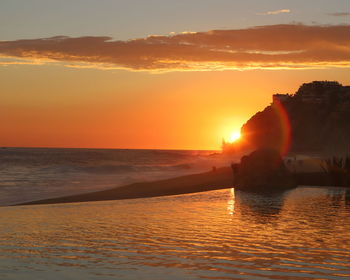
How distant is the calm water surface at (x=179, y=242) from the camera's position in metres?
9.91

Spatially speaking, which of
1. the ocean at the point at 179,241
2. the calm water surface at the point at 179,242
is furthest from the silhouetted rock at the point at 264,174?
the calm water surface at the point at 179,242

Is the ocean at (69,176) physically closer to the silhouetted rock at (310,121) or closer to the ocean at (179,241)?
the ocean at (179,241)

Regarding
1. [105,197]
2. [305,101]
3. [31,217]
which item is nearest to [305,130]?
[305,101]

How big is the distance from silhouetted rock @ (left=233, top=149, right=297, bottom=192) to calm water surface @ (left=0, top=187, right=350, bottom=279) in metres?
8.38

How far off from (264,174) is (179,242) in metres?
18.5

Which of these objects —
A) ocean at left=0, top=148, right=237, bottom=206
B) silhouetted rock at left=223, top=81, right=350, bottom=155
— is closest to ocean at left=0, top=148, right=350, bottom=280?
ocean at left=0, top=148, right=237, bottom=206

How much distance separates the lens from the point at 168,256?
1120 cm

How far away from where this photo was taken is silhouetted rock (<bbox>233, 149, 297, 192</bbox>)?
30.1m

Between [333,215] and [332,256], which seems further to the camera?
[333,215]

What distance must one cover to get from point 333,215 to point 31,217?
39.5 ft

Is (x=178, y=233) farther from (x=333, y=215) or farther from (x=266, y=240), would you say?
(x=333, y=215)

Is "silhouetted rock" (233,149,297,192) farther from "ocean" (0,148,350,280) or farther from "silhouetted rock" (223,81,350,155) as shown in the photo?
"silhouetted rock" (223,81,350,155)

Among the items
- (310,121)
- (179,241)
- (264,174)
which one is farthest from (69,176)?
(310,121)

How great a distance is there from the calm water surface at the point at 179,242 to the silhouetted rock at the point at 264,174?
8379 mm
